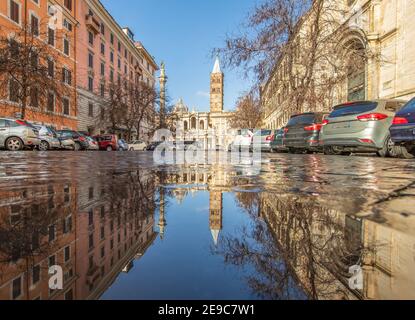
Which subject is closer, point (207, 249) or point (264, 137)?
point (207, 249)

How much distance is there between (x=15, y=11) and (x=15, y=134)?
14.8 metres

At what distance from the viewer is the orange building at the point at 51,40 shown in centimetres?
2264

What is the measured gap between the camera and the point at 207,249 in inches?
50.7

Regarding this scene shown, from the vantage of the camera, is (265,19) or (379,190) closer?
(379,190)

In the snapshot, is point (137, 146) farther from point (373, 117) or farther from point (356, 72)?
point (373, 117)

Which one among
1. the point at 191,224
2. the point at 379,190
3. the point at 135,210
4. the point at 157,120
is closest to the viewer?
the point at 191,224

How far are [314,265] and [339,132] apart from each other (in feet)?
31.5

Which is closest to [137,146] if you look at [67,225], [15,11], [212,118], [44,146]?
[15,11]

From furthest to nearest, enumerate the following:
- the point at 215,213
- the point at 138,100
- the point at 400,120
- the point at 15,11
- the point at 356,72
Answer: the point at 138,100, the point at 15,11, the point at 356,72, the point at 400,120, the point at 215,213

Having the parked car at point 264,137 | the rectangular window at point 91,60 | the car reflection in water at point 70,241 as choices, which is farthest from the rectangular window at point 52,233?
the rectangular window at point 91,60

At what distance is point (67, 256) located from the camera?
1159mm

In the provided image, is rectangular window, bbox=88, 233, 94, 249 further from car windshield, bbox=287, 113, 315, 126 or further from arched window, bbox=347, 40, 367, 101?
arched window, bbox=347, 40, 367, 101

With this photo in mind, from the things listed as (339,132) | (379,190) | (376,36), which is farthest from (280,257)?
(376,36)
